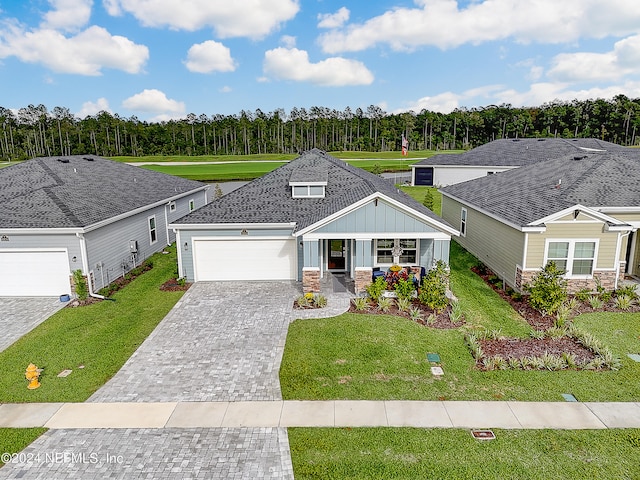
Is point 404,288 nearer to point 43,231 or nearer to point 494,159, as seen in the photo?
point 43,231

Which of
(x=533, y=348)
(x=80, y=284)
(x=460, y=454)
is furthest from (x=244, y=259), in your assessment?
(x=460, y=454)

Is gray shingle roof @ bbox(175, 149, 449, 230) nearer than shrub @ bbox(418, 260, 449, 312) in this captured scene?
No

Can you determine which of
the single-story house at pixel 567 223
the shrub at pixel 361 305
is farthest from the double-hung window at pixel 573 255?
the shrub at pixel 361 305

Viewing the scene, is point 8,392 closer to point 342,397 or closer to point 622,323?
point 342,397

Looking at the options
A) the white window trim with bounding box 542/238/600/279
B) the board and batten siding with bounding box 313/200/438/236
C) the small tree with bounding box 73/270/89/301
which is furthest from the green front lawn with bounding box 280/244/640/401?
the small tree with bounding box 73/270/89/301

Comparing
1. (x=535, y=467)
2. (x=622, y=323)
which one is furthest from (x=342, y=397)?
(x=622, y=323)

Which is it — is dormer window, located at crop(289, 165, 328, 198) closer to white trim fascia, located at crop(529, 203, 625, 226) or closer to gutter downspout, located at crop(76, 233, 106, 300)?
gutter downspout, located at crop(76, 233, 106, 300)
